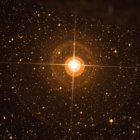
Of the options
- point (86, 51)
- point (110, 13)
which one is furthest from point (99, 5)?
point (86, 51)

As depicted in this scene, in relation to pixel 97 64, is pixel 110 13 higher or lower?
lower

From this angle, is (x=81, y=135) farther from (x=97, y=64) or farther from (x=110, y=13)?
(x=110, y=13)

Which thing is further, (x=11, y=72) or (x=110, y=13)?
(x=11, y=72)

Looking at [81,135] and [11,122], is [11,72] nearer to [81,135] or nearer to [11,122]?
[11,122]

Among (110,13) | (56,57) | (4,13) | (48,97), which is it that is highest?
(4,13)

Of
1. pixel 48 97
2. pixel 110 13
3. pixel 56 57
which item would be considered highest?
pixel 56 57

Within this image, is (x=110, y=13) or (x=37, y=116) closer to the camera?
(x=110, y=13)

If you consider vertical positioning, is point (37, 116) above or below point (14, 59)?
below

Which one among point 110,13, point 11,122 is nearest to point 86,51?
point 11,122

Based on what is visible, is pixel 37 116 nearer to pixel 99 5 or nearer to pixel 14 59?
pixel 14 59
